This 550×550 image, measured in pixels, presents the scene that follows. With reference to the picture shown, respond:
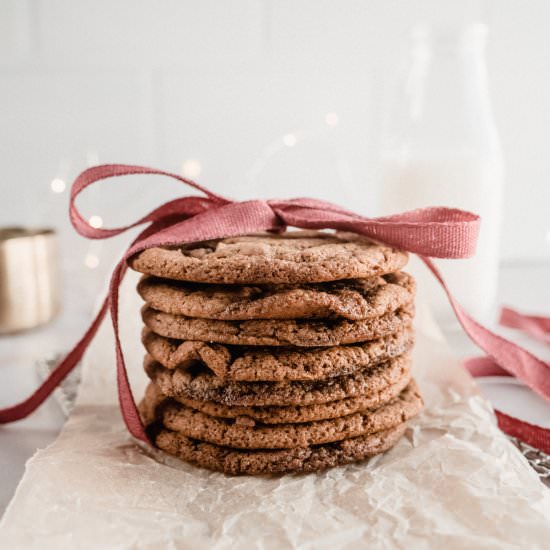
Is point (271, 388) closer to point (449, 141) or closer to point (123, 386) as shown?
point (123, 386)

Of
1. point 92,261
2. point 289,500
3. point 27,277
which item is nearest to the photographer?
point 289,500

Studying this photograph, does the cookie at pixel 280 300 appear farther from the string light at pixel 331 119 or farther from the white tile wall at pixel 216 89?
the string light at pixel 331 119

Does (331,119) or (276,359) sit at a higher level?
(331,119)

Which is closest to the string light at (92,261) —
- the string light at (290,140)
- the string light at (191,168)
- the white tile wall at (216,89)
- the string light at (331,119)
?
the white tile wall at (216,89)

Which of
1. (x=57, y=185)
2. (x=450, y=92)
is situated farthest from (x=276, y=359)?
(x=57, y=185)

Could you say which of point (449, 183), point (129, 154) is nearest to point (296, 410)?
point (449, 183)

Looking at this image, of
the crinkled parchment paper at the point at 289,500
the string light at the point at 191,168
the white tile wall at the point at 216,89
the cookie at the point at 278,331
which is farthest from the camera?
the string light at the point at 191,168
